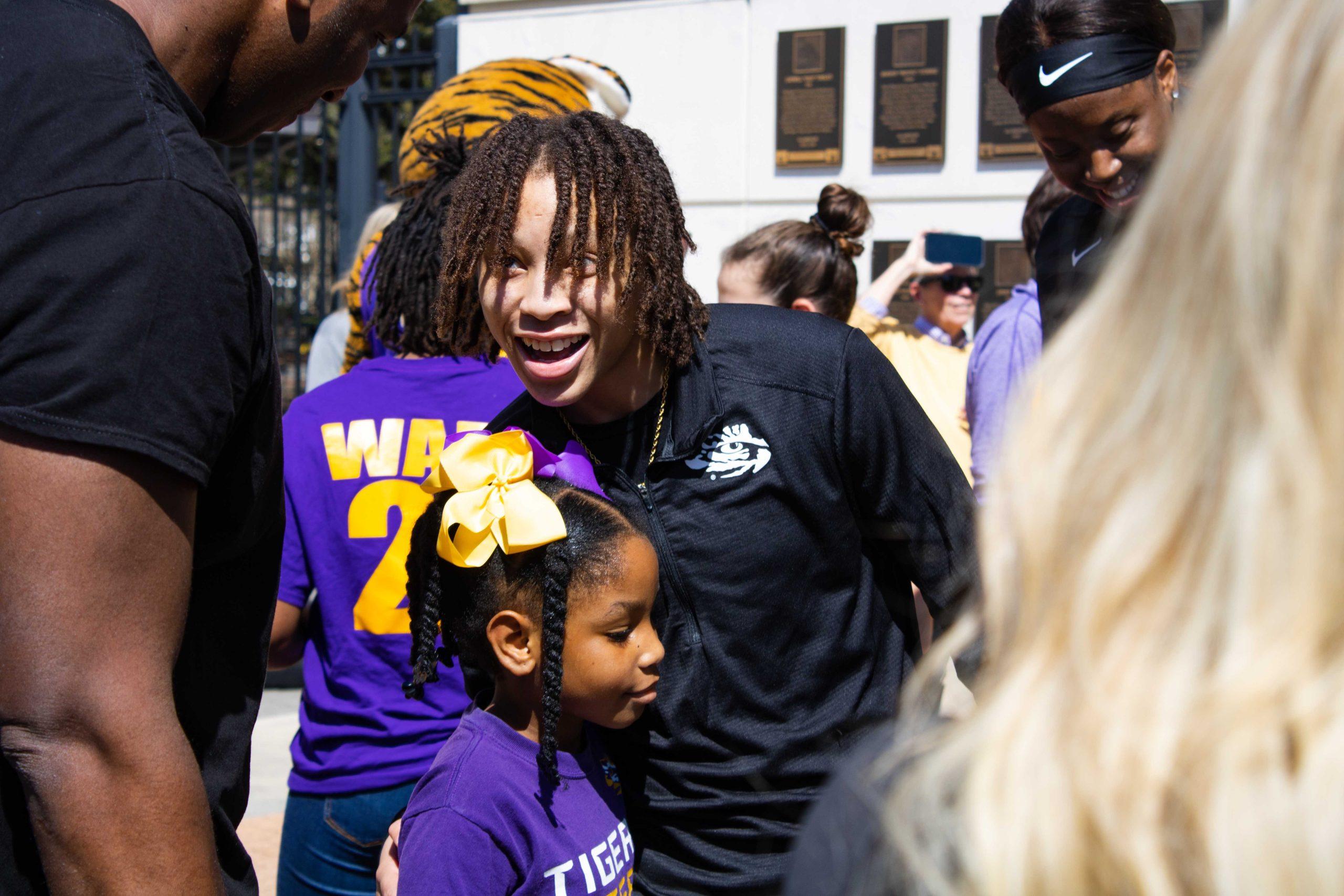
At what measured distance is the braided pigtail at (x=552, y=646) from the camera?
198 centimetres

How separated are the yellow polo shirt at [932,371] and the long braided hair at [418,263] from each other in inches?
78.0

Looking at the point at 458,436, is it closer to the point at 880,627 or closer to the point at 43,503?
the point at 880,627

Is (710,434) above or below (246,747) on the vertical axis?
above

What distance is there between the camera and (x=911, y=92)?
547 cm

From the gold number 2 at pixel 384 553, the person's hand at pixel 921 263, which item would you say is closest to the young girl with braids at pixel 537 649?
the gold number 2 at pixel 384 553

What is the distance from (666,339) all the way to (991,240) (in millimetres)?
3751

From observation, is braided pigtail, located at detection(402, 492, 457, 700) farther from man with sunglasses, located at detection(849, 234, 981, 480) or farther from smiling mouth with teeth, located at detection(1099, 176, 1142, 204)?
man with sunglasses, located at detection(849, 234, 981, 480)

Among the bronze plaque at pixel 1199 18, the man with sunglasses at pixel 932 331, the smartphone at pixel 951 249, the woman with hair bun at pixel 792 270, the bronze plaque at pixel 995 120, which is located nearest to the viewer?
the woman with hair bun at pixel 792 270

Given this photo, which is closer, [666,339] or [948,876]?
[948,876]

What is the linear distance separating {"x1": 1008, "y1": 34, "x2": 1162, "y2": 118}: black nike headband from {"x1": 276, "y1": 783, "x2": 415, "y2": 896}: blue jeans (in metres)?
2.09

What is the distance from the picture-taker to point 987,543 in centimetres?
89

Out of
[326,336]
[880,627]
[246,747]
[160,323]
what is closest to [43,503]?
[160,323]

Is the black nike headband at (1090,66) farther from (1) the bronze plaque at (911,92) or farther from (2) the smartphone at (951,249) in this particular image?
(1) the bronze plaque at (911,92)

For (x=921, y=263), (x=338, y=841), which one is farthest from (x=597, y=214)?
(x=921, y=263)
